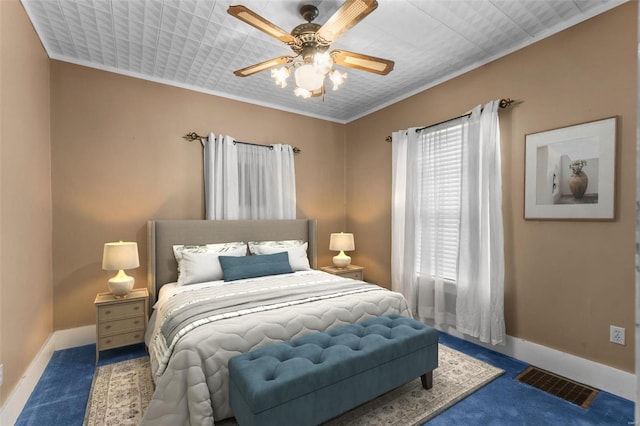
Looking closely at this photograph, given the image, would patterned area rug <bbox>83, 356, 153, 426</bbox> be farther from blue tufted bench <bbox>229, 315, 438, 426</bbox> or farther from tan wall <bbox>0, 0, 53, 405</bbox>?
blue tufted bench <bbox>229, 315, 438, 426</bbox>

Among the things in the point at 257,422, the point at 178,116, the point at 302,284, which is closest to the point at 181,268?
the point at 302,284

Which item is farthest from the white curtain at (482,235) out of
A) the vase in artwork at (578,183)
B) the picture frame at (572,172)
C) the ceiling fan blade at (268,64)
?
the ceiling fan blade at (268,64)

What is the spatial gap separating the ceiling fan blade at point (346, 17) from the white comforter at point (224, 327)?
187cm

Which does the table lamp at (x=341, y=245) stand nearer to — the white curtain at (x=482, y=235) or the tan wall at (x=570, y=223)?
the white curtain at (x=482, y=235)

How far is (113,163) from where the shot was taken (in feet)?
10.6

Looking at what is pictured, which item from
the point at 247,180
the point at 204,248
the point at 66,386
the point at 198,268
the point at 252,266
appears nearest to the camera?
the point at 66,386

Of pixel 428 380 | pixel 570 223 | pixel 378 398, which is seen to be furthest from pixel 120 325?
pixel 570 223

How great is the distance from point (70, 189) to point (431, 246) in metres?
3.78

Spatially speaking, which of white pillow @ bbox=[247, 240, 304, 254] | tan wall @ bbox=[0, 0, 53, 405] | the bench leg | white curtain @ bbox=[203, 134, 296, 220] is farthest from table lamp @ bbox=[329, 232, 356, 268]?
tan wall @ bbox=[0, 0, 53, 405]

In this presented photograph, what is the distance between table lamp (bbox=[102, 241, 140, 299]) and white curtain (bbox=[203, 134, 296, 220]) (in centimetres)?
95

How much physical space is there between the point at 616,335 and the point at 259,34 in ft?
11.7

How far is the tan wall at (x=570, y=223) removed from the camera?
2188 millimetres

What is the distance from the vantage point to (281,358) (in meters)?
1.81

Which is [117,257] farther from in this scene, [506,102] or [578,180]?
[578,180]
